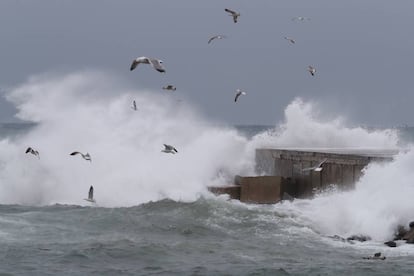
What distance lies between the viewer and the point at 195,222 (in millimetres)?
16938

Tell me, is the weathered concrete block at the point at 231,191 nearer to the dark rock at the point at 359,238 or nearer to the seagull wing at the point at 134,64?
the dark rock at the point at 359,238

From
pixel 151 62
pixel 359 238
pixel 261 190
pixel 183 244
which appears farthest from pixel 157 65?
pixel 261 190

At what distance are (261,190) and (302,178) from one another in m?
1.47

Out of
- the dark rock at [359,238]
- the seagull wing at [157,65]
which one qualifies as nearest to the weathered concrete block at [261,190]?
the dark rock at [359,238]

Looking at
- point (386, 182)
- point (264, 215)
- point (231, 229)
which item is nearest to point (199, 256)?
point (231, 229)

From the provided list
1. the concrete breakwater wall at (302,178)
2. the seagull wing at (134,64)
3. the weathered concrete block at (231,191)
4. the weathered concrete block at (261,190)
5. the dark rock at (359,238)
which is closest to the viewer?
the seagull wing at (134,64)

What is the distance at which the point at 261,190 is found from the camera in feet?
67.9

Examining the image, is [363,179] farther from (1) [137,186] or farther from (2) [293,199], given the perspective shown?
(1) [137,186]

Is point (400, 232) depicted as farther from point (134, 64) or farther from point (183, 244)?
point (134, 64)

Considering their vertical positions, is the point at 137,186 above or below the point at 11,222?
above

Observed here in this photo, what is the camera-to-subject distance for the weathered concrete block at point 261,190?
20578 millimetres

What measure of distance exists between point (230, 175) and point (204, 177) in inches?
39.7

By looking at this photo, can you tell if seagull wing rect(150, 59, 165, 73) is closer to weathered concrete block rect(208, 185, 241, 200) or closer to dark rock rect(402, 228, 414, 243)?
dark rock rect(402, 228, 414, 243)

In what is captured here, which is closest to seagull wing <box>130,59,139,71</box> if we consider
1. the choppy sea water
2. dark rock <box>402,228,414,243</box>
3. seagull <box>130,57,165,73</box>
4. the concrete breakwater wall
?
seagull <box>130,57,165,73</box>
